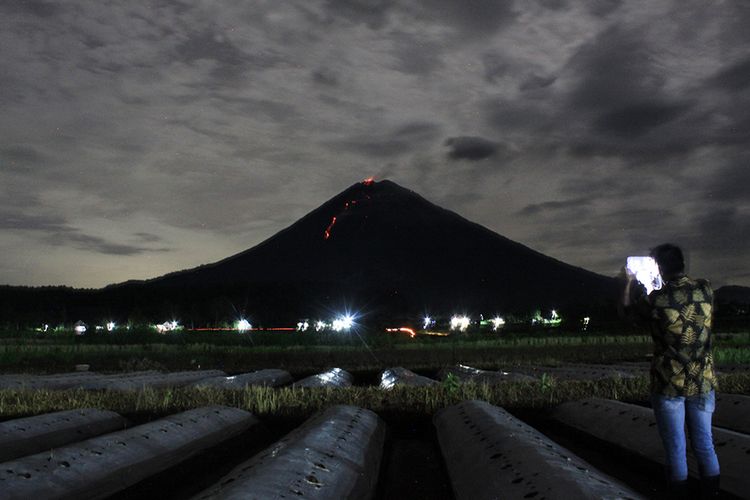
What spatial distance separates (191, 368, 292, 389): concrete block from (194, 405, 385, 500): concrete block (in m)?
6.98

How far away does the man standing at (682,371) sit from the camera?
4.59m

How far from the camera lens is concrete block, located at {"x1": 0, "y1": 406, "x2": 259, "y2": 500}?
5082 millimetres

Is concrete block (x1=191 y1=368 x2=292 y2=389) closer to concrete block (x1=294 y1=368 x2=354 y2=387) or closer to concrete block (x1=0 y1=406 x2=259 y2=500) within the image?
concrete block (x1=294 y1=368 x2=354 y2=387)

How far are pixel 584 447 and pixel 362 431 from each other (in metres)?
2.50

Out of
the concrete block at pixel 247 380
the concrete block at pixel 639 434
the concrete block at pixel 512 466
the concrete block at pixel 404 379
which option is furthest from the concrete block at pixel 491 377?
the concrete block at pixel 512 466

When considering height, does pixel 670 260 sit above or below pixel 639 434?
above

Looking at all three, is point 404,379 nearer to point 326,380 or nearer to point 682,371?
point 326,380

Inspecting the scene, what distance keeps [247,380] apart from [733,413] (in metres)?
10.8

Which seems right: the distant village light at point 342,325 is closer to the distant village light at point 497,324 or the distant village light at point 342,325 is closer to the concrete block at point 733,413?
the distant village light at point 497,324

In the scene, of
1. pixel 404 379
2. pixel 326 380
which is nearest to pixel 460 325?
pixel 326 380

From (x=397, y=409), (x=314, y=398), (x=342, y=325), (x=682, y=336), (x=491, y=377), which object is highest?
(x=342, y=325)

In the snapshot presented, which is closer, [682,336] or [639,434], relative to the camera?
[682,336]

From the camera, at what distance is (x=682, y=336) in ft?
15.3

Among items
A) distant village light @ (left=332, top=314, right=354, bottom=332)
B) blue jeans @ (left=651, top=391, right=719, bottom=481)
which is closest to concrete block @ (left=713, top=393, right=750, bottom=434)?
blue jeans @ (left=651, top=391, right=719, bottom=481)
